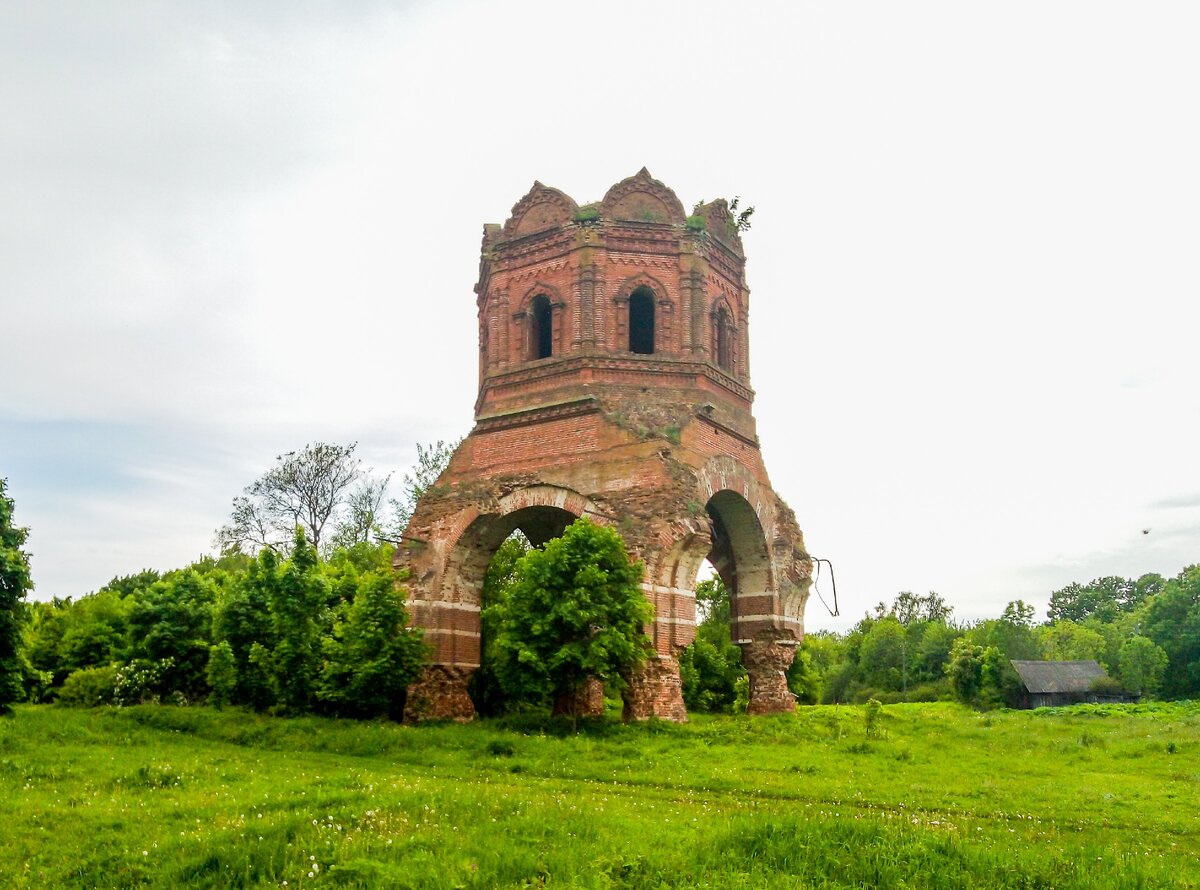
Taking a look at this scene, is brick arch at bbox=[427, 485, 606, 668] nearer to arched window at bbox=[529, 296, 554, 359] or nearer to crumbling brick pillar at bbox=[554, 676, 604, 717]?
crumbling brick pillar at bbox=[554, 676, 604, 717]

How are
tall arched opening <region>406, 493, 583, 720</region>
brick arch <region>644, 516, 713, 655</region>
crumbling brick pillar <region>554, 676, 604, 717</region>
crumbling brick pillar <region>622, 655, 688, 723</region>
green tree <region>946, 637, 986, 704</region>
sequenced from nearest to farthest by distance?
crumbling brick pillar <region>622, 655, 688, 723</region> → crumbling brick pillar <region>554, 676, 604, 717</region> → brick arch <region>644, 516, 713, 655</region> → tall arched opening <region>406, 493, 583, 720</region> → green tree <region>946, 637, 986, 704</region>

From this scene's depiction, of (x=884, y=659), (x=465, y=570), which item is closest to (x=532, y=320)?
(x=465, y=570)

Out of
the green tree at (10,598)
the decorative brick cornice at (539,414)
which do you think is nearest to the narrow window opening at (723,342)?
the decorative brick cornice at (539,414)

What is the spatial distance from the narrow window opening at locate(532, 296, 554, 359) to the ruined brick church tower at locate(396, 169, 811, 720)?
0.05 m

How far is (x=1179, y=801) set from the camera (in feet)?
37.2

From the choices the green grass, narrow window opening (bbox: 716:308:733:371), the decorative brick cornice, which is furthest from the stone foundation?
narrow window opening (bbox: 716:308:733:371)

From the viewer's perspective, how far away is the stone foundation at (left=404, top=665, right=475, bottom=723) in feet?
58.2

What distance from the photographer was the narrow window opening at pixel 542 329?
20.5 m

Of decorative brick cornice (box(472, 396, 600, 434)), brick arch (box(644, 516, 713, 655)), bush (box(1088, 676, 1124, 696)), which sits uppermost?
decorative brick cornice (box(472, 396, 600, 434))

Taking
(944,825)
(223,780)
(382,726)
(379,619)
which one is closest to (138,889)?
(223,780)

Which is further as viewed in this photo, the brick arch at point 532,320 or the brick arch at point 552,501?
the brick arch at point 532,320

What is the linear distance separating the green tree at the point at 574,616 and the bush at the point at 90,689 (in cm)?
890

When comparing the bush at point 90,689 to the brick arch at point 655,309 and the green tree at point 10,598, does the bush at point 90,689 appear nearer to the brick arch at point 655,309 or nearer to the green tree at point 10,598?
the green tree at point 10,598

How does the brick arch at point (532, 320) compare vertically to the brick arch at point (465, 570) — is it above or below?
above
